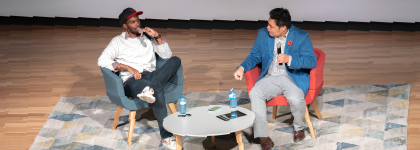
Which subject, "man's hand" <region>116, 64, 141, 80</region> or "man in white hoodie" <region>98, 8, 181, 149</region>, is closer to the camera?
"man in white hoodie" <region>98, 8, 181, 149</region>

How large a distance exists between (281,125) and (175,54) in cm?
291

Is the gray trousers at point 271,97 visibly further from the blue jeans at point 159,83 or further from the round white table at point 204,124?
the blue jeans at point 159,83

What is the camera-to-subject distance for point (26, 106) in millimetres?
4461

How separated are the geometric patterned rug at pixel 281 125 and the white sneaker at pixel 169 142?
0.24 feet

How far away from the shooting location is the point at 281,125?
3836mm

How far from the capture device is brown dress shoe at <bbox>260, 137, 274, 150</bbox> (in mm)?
3348

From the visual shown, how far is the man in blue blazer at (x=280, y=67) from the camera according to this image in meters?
3.40

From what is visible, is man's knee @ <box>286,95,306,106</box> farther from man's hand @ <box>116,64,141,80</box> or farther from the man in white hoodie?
man's hand @ <box>116,64,141,80</box>

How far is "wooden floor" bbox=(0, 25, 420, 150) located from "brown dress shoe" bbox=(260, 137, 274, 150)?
1.21m

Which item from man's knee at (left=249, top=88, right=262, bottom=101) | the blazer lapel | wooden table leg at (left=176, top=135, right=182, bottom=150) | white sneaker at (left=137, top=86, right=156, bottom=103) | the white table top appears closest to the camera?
the white table top

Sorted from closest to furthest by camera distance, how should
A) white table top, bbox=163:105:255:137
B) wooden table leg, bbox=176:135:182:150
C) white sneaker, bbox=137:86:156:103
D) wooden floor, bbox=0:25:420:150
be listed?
white table top, bbox=163:105:255:137
wooden table leg, bbox=176:135:182:150
white sneaker, bbox=137:86:156:103
wooden floor, bbox=0:25:420:150

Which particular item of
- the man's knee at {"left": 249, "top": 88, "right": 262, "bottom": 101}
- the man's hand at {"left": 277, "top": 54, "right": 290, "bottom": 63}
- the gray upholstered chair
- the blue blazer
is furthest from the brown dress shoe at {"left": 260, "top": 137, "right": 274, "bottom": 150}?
the gray upholstered chair

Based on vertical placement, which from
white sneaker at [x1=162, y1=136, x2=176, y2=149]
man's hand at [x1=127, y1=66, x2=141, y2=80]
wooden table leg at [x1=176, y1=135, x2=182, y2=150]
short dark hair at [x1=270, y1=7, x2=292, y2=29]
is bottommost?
white sneaker at [x1=162, y1=136, x2=176, y2=149]

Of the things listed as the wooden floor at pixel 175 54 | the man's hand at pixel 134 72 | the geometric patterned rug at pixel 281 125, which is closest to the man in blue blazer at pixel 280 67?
the geometric patterned rug at pixel 281 125
